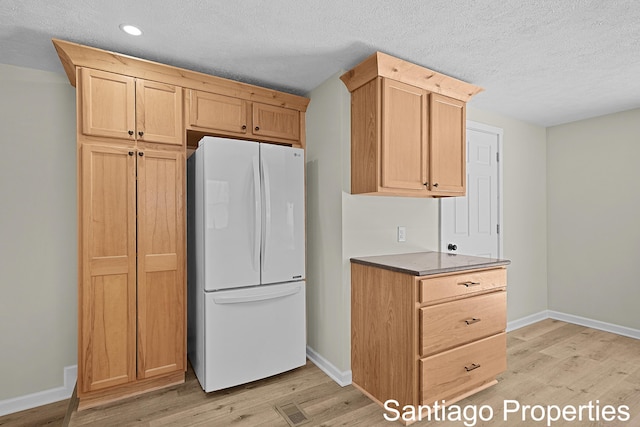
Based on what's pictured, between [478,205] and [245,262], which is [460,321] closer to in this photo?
[245,262]

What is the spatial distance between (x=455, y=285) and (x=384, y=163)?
3.04 feet

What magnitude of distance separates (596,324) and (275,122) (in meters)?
4.06

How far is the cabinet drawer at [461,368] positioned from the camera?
204cm

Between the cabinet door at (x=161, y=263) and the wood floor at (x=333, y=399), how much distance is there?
0.28m

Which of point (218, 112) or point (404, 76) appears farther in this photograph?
point (218, 112)

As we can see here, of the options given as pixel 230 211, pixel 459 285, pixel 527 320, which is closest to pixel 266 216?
pixel 230 211

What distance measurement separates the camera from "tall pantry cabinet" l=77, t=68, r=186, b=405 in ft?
7.06

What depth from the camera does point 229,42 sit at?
214 centimetres

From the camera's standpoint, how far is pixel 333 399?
230 cm

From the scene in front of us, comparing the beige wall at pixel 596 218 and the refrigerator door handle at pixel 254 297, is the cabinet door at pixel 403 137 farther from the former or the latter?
the beige wall at pixel 596 218

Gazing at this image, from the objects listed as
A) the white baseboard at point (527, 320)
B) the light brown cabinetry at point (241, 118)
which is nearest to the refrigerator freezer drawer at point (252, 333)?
the light brown cabinetry at point (241, 118)

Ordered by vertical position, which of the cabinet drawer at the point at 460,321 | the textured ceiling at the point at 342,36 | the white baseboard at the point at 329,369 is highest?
the textured ceiling at the point at 342,36

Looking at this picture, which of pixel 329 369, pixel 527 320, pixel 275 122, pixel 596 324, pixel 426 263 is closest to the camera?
pixel 426 263

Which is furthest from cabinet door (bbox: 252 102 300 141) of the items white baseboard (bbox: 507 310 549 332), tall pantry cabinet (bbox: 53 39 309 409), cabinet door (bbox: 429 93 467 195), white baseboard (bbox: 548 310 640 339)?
white baseboard (bbox: 548 310 640 339)
